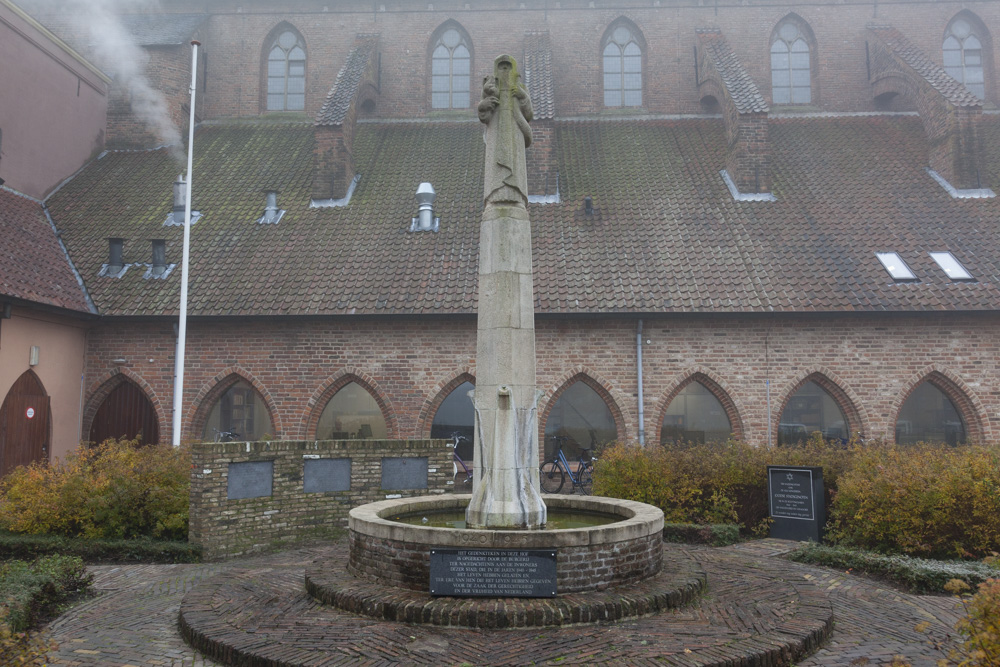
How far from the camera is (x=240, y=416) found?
56.5 ft

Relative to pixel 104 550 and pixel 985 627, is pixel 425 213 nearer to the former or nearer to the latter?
pixel 104 550

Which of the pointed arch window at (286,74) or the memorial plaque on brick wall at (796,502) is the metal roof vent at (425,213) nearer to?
the pointed arch window at (286,74)

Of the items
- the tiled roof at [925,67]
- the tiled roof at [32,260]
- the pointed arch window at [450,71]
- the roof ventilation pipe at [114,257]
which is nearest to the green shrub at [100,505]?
the tiled roof at [32,260]

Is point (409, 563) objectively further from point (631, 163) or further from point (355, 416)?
point (631, 163)

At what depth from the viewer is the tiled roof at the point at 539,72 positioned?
19.3 meters

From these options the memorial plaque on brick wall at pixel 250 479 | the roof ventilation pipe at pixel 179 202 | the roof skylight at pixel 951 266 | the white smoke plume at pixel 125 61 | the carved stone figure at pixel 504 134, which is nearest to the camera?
the carved stone figure at pixel 504 134

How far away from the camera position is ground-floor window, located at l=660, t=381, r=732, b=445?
1736 centimetres

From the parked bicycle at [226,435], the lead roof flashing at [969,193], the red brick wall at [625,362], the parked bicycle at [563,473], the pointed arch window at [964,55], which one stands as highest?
the pointed arch window at [964,55]

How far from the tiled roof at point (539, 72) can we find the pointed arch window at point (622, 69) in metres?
2.52

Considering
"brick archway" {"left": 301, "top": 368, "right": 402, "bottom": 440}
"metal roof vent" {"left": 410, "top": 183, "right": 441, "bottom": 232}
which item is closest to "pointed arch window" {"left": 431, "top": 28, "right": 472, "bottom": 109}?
"metal roof vent" {"left": 410, "top": 183, "right": 441, "bottom": 232}

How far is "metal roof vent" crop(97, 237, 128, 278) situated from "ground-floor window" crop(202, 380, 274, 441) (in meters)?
3.68

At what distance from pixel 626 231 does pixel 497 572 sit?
12229 millimetres

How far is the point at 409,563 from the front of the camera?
6.55m

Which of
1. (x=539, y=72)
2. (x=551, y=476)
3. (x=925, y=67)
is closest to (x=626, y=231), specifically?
(x=551, y=476)
